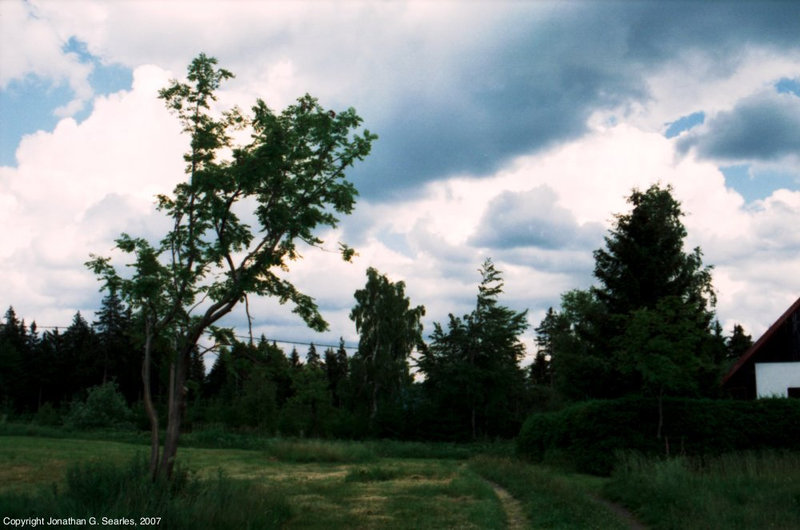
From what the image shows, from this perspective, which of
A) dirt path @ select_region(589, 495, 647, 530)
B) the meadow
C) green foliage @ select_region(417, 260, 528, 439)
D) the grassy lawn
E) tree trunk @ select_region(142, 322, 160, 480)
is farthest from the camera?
green foliage @ select_region(417, 260, 528, 439)

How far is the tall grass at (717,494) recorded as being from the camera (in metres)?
10.4

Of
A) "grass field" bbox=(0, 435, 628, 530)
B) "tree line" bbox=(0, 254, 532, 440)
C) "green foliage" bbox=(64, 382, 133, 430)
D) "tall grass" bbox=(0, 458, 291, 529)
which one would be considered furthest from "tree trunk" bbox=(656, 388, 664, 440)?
"green foliage" bbox=(64, 382, 133, 430)

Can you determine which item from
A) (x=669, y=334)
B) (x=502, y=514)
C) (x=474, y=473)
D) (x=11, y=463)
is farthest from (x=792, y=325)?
(x=11, y=463)

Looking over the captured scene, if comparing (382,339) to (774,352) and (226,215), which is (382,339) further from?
(226,215)

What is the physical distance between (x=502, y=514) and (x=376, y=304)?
128 feet

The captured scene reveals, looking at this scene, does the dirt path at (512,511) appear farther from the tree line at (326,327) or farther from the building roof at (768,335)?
the building roof at (768,335)

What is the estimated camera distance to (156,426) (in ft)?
39.7

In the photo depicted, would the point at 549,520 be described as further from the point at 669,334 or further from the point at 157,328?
the point at 669,334

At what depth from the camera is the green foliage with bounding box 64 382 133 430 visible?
4791 cm

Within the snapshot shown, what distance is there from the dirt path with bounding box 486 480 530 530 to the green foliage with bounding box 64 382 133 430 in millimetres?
39055

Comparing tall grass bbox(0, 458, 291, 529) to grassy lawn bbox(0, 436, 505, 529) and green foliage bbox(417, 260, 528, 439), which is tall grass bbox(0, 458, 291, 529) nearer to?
grassy lawn bbox(0, 436, 505, 529)

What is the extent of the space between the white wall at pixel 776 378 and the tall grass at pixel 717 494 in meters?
9.73

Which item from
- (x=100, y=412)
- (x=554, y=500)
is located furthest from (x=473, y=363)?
(x=554, y=500)

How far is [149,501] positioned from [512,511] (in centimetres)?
735
